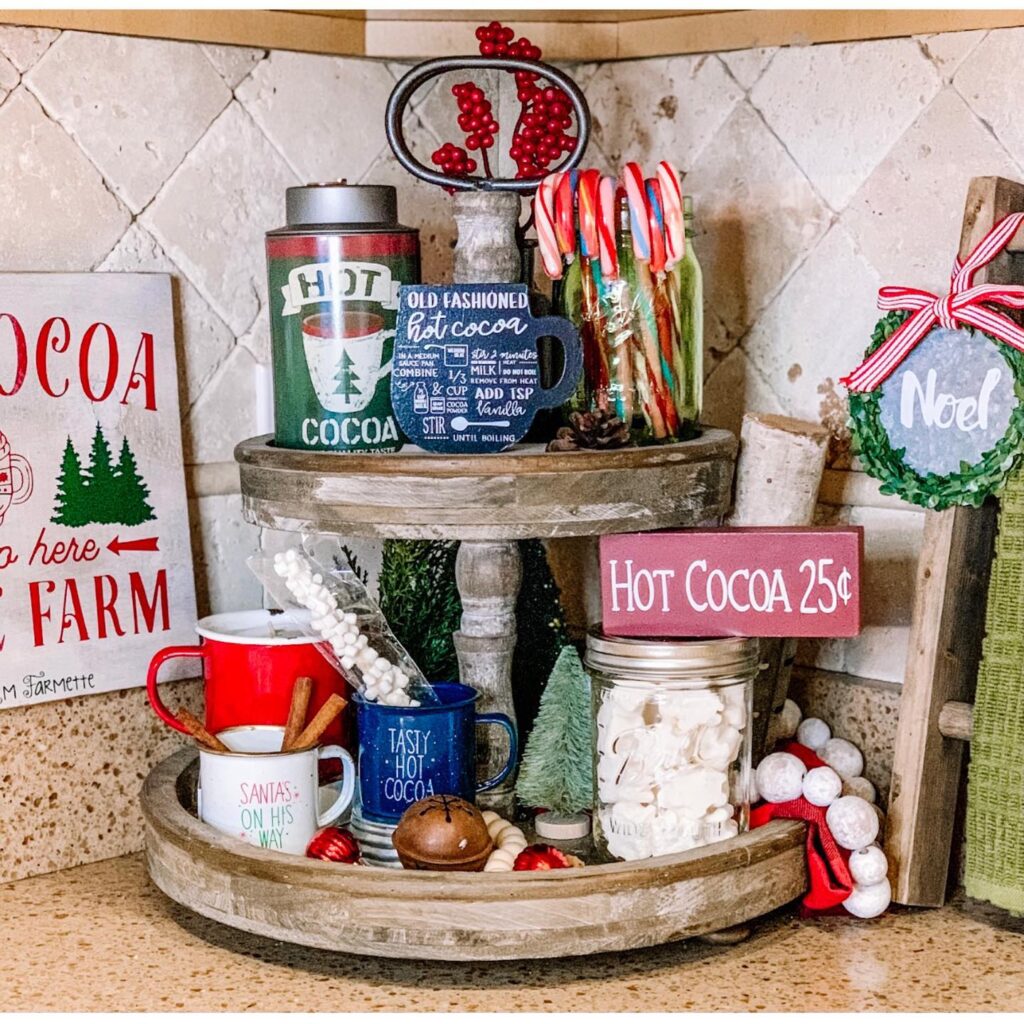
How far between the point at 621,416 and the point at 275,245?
10.6 inches

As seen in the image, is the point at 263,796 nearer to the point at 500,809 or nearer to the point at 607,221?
the point at 500,809

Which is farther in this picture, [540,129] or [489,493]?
[540,129]

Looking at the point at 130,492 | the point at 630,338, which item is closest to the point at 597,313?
the point at 630,338

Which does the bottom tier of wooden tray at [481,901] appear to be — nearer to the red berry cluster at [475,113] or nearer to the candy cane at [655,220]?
the candy cane at [655,220]

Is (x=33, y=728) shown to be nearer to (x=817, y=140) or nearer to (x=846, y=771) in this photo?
(x=846, y=771)

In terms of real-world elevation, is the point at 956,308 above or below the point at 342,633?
above

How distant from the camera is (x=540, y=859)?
94 centimetres

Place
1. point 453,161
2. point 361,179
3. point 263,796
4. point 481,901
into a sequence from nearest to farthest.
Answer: point 481,901 < point 263,796 < point 453,161 < point 361,179

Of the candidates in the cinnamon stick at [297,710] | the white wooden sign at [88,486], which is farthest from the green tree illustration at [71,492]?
the cinnamon stick at [297,710]

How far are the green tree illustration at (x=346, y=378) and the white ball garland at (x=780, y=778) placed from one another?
384 millimetres

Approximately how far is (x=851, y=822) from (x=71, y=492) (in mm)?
604

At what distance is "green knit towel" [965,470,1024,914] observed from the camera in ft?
3.18

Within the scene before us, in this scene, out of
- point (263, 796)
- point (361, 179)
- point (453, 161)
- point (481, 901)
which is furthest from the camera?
point (361, 179)

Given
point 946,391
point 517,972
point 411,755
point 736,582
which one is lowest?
point 517,972
